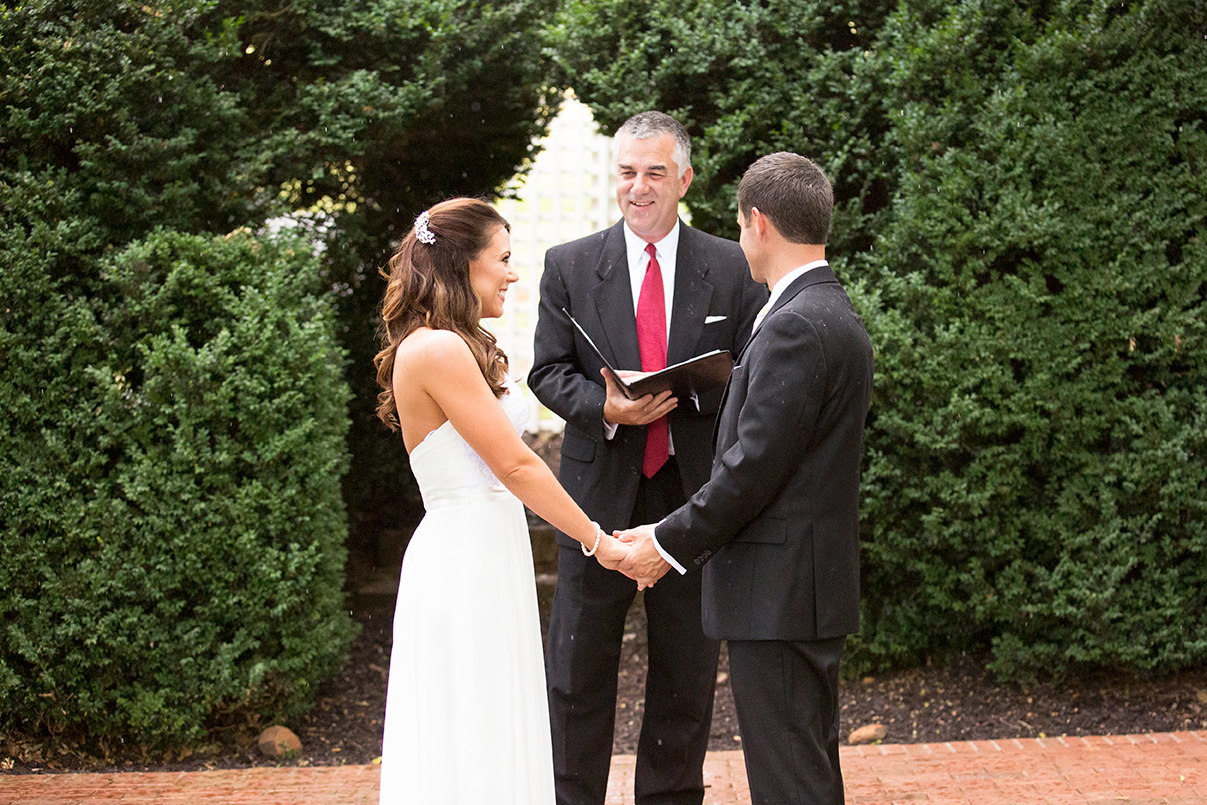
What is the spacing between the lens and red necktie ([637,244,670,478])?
384 cm

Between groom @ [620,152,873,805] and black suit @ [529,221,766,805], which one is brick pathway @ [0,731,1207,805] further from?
groom @ [620,152,873,805]

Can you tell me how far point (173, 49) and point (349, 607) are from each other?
10.6 ft

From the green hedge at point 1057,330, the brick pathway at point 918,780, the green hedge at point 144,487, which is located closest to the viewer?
the brick pathway at point 918,780

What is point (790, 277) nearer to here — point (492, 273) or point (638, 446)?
point (492, 273)

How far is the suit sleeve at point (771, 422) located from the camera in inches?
112

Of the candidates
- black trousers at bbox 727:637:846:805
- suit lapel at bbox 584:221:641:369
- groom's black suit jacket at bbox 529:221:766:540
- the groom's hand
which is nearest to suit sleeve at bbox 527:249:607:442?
groom's black suit jacket at bbox 529:221:766:540

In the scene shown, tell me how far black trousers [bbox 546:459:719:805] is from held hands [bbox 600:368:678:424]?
Answer: 31cm

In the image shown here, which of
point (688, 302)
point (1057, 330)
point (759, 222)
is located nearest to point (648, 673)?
point (688, 302)

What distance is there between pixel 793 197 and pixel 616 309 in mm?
1089

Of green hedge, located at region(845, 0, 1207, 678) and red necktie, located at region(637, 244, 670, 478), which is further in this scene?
→ green hedge, located at region(845, 0, 1207, 678)

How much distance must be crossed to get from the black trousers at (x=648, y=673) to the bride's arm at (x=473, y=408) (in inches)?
32.6

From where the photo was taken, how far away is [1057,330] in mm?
4922

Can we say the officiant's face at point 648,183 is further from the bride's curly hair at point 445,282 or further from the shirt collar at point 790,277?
the shirt collar at point 790,277

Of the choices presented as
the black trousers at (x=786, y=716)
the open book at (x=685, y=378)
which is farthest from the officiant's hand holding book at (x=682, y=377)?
the black trousers at (x=786, y=716)
